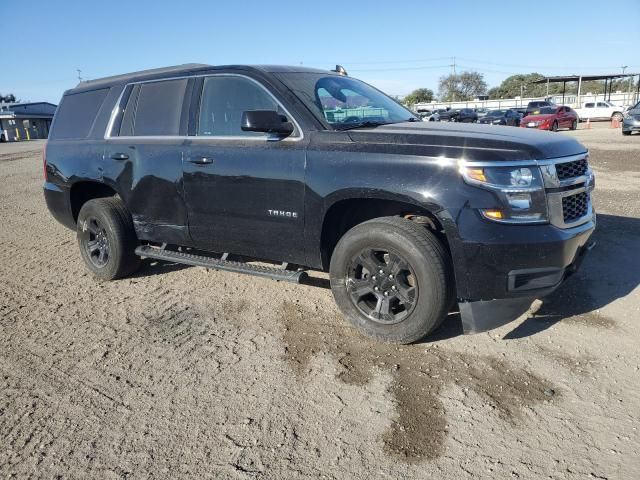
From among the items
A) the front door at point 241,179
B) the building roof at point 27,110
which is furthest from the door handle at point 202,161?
the building roof at point 27,110

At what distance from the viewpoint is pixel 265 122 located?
12.2ft

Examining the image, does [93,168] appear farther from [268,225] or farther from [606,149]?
[606,149]

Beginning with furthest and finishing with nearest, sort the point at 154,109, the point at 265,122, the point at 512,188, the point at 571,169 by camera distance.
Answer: the point at 154,109 → the point at 265,122 → the point at 571,169 → the point at 512,188

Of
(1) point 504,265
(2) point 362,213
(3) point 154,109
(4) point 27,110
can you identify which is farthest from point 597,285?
(4) point 27,110

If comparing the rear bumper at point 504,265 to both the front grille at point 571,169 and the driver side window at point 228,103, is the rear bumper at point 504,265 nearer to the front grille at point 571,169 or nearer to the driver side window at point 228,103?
the front grille at point 571,169

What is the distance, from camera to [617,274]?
4.88 meters

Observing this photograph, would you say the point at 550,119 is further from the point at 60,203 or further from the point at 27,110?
the point at 27,110

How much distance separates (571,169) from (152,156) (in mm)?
3454

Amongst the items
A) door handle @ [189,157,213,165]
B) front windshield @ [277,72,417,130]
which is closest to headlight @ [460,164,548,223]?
front windshield @ [277,72,417,130]

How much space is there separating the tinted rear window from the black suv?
0.14 feet

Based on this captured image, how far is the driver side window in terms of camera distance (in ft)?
13.6

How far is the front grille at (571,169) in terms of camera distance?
10.9ft

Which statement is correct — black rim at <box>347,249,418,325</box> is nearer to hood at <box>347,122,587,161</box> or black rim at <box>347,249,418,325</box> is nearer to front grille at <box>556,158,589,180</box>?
hood at <box>347,122,587,161</box>

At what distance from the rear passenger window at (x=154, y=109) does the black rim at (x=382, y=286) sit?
2.12 m
